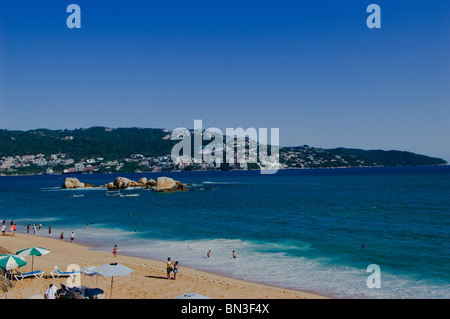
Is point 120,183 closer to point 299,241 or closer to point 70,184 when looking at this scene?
point 70,184

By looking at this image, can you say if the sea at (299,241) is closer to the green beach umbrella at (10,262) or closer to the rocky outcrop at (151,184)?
the green beach umbrella at (10,262)

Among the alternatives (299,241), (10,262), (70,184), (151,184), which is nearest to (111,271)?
(10,262)

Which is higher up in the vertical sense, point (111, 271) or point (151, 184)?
point (111, 271)

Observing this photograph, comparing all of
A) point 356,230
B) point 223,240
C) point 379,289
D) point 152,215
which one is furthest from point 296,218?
point 379,289

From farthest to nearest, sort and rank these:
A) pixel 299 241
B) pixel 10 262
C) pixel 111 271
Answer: pixel 299 241, pixel 10 262, pixel 111 271

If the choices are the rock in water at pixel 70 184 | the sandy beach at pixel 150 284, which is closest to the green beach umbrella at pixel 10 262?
the sandy beach at pixel 150 284

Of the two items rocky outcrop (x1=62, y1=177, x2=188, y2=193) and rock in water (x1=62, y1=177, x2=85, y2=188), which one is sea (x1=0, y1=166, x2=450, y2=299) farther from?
rock in water (x1=62, y1=177, x2=85, y2=188)

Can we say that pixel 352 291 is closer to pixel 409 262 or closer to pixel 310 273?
pixel 310 273

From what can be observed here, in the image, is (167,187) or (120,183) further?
(120,183)
